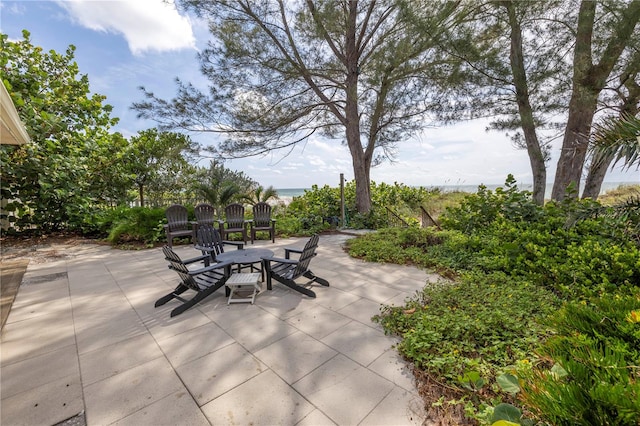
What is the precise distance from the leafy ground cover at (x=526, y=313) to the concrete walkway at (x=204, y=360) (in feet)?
1.17

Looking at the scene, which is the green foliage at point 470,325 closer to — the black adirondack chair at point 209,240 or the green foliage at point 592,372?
the green foliage at point 592,372

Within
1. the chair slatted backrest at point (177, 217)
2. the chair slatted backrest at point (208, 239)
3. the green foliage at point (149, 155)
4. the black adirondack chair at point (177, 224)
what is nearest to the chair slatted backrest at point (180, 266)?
the chair slatted backrest at point (208, 239)

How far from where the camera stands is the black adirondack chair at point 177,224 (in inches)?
229

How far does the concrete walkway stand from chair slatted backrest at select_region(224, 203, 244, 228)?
10.1 ft

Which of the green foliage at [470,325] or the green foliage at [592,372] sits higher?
the green foliage at [592,372]

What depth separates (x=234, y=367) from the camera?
1.86 metres

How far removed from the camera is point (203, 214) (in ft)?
20.5

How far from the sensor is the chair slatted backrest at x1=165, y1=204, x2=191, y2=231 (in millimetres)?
5907

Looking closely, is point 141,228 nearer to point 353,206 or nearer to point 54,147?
point 54,147

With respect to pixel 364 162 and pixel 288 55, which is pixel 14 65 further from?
pixel 364 162

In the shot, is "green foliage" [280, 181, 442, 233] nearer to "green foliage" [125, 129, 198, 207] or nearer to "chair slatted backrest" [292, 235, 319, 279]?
→ "green foliage" [125, 129, 198, 207]

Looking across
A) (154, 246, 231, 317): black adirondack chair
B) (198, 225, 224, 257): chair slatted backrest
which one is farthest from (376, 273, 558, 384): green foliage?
(198, 225, 224, 257): chair slatted backrest

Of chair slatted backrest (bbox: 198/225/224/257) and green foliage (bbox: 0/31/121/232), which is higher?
green foliage (bbox: 0/31/121/232)

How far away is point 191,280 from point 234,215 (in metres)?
3.94
